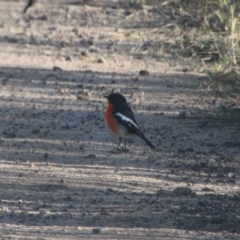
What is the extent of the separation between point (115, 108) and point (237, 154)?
4.09 feet

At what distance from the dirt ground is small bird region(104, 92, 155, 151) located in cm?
20

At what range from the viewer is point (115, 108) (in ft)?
31.6

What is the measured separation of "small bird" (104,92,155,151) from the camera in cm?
931

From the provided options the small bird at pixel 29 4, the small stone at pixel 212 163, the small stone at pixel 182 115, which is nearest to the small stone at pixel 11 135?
the small stone at pixel 182 115

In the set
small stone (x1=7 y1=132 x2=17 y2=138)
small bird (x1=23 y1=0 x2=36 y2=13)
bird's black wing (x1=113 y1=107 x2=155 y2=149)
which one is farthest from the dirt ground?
small bird (x1=23 y1=0 x2=36 y2=13)

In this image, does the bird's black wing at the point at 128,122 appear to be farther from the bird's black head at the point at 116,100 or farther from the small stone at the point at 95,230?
the small stone at the point at 95,230

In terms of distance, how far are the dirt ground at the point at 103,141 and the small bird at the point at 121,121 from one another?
197mm

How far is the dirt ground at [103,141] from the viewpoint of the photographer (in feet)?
23.5

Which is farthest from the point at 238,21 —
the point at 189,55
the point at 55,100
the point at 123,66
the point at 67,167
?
the point at 67,167

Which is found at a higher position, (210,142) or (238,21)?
(238,21)

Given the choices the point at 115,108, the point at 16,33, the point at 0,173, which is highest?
the point at 16,33

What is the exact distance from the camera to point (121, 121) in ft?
30.7

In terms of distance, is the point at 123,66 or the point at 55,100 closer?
the point at 55,100

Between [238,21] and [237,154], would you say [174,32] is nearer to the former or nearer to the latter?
[238,21]
